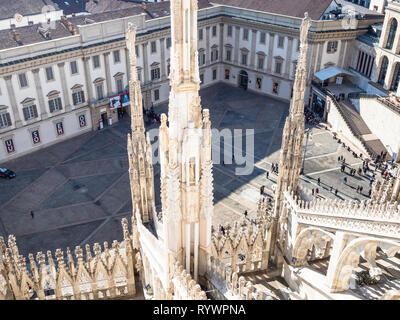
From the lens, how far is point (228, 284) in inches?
713

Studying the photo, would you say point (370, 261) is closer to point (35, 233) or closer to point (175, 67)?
point (175, 67)

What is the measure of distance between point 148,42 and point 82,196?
1185 inches

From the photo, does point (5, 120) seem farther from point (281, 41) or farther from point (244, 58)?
point (281, 41)

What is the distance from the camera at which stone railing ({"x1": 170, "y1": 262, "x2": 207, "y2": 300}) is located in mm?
16328

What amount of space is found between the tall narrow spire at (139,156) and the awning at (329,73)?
50.0 m

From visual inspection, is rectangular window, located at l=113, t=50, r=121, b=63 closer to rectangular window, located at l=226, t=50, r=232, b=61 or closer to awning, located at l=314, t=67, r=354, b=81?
rectangular window, located at l=226, t=50, r=232, b=61

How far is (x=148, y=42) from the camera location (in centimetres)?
6631

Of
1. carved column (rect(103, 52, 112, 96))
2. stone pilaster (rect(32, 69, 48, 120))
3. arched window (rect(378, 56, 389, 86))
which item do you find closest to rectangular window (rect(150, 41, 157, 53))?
carved column (rect(103, 52, 112, 96))

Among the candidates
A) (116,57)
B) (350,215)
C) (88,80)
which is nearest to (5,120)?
(88,80)

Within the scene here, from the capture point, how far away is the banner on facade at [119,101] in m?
64.6

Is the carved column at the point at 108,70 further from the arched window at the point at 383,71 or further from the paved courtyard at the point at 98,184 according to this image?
the arched window at the point at 383,71

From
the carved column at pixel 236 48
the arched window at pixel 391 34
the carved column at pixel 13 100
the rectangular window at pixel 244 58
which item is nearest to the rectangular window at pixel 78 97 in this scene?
the carved column at pixel 13 100
